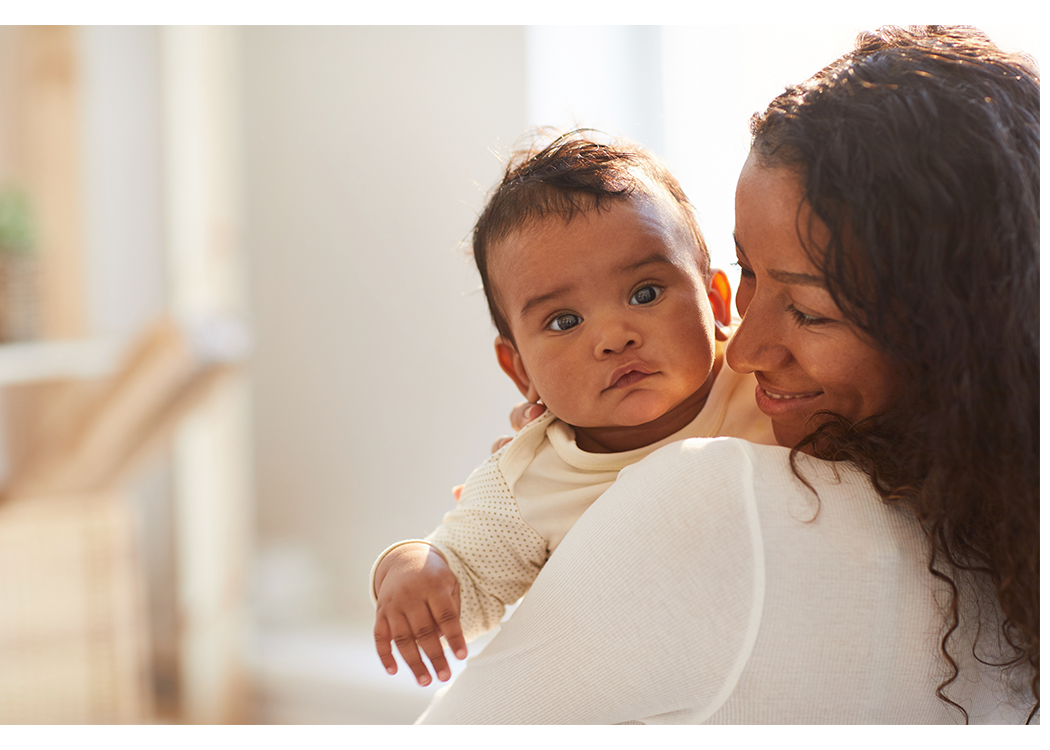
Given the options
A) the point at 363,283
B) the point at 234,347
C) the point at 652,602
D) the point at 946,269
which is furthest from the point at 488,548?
the point at 363,283

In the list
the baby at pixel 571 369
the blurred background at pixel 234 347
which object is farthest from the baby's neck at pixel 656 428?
the blurred background at pixel 234 347

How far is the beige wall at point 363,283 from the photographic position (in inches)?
76.6

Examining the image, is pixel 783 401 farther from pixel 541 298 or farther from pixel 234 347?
pixel 234 347

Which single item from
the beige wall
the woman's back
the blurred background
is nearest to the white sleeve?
the woman's back

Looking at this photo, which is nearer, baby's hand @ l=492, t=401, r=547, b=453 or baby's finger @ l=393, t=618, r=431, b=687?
baby's finger @ l=393, t=618, r=431, b=687

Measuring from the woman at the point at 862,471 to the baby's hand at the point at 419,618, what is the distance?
85mm

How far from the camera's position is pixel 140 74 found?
2.49m

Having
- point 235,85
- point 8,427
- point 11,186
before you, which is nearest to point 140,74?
point 235,85

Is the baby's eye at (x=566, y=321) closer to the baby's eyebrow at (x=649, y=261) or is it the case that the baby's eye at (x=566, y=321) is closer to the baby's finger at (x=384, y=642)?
the baby's eyebrow at (x=649, y=261)

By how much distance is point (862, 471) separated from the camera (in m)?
0.54

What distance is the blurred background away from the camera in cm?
185

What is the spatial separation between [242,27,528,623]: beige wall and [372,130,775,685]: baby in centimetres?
104

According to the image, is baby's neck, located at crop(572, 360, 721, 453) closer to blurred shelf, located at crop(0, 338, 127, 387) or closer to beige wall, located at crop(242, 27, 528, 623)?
beige wall, located at crop(242, 27, 528, 623)

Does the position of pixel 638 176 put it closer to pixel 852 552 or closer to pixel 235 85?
pixel 852 552
